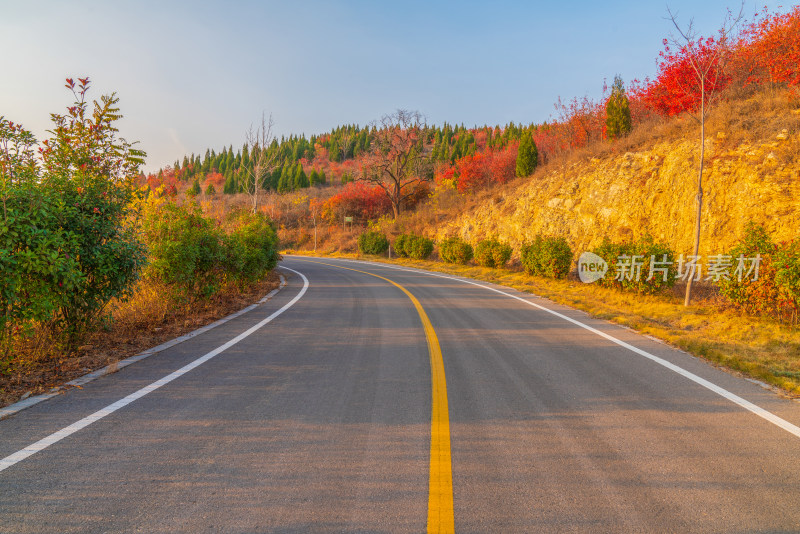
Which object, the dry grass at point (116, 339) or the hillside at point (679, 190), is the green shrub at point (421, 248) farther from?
the dry grass at point (116, 339)

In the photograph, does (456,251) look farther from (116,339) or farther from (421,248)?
(116,339)

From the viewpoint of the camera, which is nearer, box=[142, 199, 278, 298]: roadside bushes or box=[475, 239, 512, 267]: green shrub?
box=[142, 199, 278, 298]: roadside bushes

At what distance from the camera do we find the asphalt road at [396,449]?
8.74ft

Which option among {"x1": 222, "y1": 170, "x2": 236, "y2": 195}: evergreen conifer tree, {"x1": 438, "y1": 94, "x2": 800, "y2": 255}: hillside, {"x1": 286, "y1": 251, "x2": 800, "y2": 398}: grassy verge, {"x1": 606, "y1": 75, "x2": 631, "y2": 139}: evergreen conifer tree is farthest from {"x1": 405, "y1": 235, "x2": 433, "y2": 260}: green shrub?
{"x1": 222, "y1": 170, "x2": 236, "y2": 195}: evergreen conifer tree

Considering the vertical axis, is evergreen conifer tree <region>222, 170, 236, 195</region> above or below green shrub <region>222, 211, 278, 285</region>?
above

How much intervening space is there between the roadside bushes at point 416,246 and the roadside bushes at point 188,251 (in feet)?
78.5

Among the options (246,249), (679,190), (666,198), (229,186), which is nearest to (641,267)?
(679,190)

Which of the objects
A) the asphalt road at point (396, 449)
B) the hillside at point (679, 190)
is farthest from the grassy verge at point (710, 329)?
the hillside at point (679, 190)

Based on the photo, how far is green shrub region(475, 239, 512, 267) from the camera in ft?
82.3

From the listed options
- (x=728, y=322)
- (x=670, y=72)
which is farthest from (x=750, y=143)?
(x=728, y=322)

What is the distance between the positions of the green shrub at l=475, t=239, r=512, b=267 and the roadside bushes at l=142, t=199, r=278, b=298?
1620 centimetres

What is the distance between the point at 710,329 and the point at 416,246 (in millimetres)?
27840

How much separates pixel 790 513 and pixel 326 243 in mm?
55362

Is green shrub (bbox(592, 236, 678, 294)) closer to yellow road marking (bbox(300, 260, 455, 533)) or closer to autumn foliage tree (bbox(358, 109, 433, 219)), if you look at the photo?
yellow road marking (bbox(300, 260, 455, 533))
